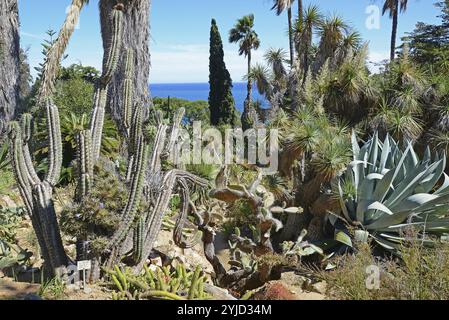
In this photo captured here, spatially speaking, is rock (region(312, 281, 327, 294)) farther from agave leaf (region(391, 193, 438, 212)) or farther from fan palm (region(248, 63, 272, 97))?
fan palm (region(248, 63, 272, 97))

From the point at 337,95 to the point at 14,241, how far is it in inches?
274

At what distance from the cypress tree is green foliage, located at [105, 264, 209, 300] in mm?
16807

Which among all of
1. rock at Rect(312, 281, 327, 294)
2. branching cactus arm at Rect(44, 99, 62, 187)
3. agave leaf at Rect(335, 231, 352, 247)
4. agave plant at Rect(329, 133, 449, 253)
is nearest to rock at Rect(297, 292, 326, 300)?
rock at Rect(312, 281, 327, 294)

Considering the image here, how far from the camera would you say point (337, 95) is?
989cm

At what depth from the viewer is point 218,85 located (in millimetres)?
21531

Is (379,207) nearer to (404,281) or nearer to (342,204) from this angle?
(342,204)

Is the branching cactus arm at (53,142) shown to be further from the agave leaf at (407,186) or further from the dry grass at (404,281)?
the agave leaf at (407,186)

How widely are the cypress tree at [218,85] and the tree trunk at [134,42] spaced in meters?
12.8

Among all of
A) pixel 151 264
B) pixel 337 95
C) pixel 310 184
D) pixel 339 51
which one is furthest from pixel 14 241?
pixel 339 51

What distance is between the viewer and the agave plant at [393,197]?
6145 millimetres

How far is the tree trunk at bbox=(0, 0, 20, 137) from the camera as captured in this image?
32.1ft

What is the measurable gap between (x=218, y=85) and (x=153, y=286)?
1763 cm
